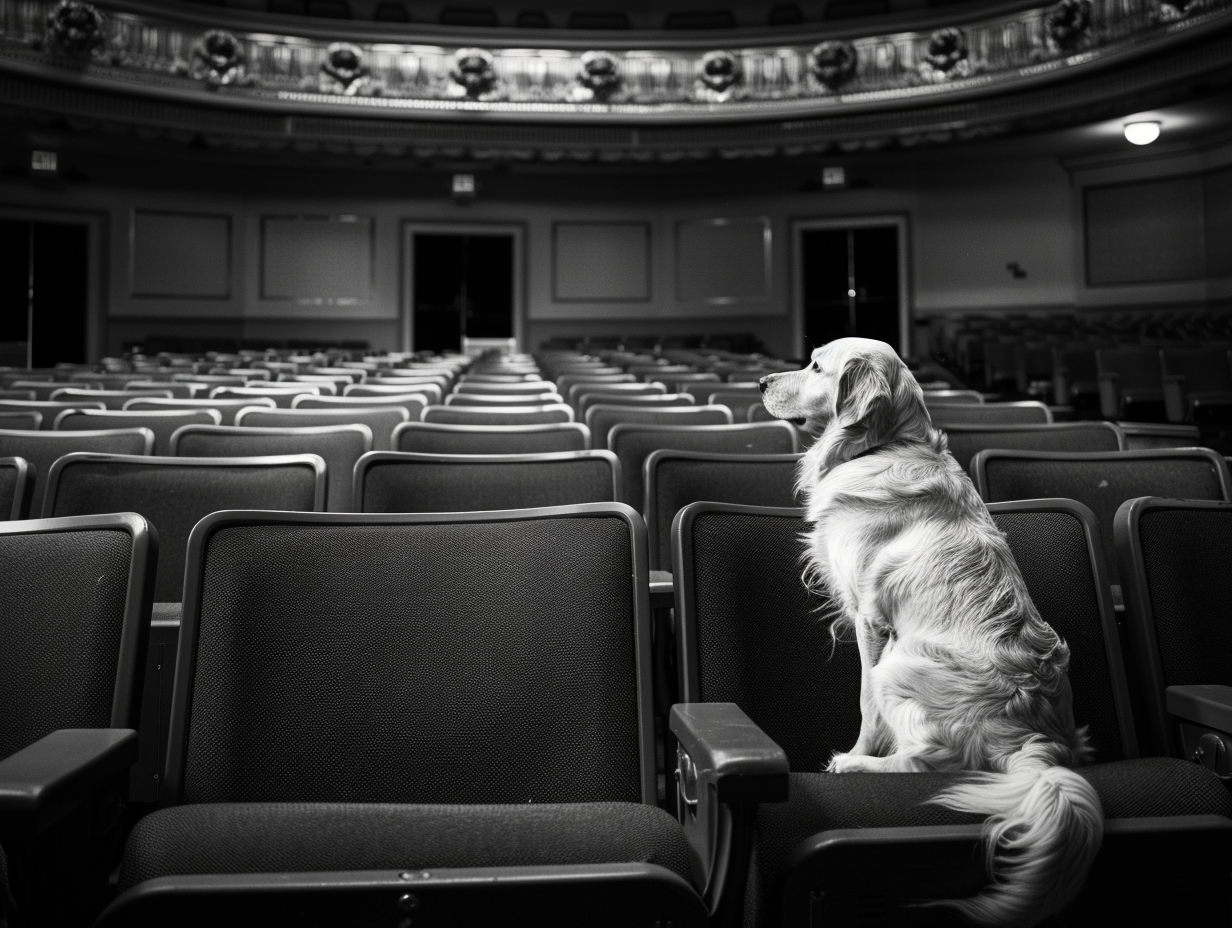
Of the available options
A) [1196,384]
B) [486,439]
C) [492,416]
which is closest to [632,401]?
[492,416]

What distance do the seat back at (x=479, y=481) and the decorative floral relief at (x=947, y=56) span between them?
11242mm

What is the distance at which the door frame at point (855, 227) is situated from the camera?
13.7m

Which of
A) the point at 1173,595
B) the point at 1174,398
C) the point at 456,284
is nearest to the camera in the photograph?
the point at 1173,595

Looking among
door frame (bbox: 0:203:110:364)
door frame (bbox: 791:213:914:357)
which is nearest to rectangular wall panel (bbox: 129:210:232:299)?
door frame (bbox: 0:203:110:364)

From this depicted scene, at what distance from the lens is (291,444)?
243 centimetres

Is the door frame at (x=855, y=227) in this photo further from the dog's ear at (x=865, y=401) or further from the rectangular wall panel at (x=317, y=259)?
the dog's ear at (x=865, y=401)

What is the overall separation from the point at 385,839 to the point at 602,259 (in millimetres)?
13966

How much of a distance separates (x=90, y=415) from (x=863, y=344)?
7.56 feet

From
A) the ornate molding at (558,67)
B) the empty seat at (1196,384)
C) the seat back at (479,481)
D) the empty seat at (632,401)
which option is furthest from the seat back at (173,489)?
the ornate molding at (558,67)

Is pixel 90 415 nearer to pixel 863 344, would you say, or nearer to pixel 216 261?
pixel 863 344

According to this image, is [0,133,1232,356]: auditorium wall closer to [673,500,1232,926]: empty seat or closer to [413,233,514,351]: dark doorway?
[413,233,514,351]: dark doorway

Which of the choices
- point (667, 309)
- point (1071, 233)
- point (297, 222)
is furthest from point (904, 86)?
point (297, 222)

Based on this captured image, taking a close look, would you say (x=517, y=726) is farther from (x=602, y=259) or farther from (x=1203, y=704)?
(x=602, y=259)

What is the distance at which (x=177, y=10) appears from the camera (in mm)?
11805
